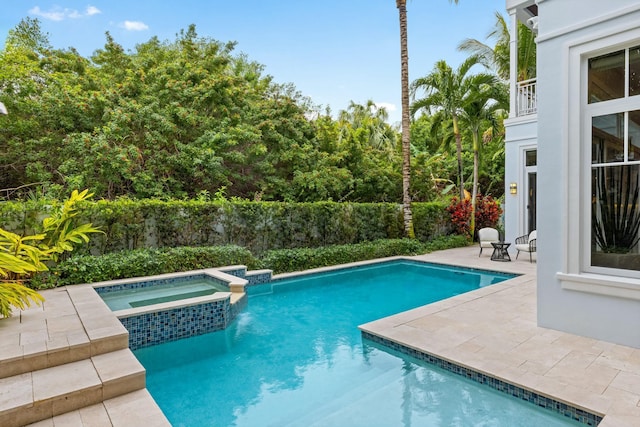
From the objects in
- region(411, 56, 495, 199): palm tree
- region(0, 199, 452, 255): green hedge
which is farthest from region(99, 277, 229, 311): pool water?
region(411, 56, 495, 199): palm tree

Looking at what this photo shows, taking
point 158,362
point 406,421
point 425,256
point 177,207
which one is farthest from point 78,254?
point 425,256

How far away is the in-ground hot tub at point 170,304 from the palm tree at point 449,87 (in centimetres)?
1132

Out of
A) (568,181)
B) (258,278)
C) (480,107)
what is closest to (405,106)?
(480,107)

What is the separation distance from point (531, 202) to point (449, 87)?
18.1ft

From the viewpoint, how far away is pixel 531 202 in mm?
12758

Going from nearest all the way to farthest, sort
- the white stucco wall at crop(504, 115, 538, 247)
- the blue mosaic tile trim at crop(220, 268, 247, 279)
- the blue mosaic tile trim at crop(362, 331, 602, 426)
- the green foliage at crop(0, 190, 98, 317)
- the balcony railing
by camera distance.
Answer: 1. the blue mosaic tile trim at crop(362, 331, 602, 426)
2. the green foliage at crop(0, 190, 98, 317)
3. the blue mosaic tile trim at crop(220, 268, 247, 279)
4. the white stucco wall at crop(504, 115, 538, 247)
5. the balcony railing

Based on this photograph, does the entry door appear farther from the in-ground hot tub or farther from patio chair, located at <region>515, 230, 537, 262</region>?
the in-ground hot tub

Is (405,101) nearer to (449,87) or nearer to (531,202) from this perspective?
(449,87)

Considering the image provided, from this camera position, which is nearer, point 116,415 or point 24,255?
point 116,415

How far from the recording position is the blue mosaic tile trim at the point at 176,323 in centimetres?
586

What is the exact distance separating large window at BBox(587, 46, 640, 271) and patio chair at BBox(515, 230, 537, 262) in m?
6.81

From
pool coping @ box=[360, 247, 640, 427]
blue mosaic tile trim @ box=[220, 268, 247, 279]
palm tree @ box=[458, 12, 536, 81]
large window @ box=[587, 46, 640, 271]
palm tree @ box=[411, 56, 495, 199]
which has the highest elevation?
palm tree @ box=[458, 12, 536, 81]

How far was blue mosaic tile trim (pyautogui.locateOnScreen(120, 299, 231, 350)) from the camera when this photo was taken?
5.86 meters

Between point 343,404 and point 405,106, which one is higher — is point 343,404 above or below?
below
